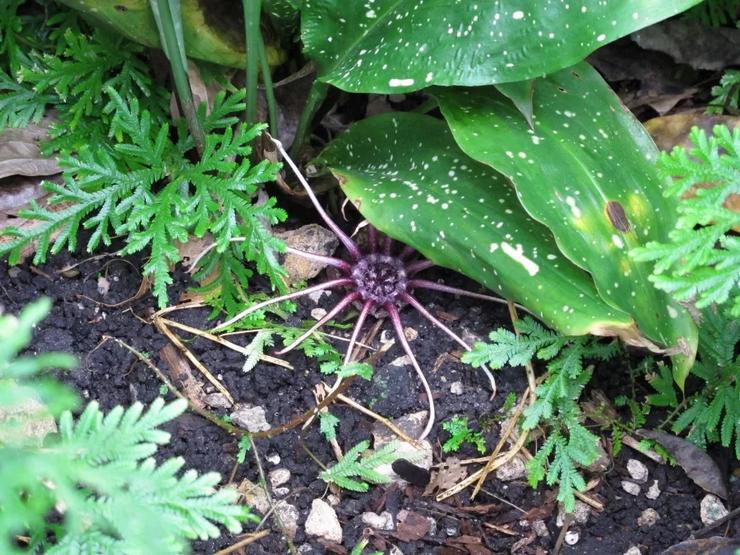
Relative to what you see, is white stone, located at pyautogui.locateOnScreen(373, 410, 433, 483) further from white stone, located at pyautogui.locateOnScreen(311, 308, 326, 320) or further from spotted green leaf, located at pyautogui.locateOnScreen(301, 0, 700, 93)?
spotted green leaf, located at pyautogui.locateOnScreen(301, 0, 700, 93)

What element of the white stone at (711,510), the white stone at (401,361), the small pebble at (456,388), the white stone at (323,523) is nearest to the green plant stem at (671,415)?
the white stone at (711,510)

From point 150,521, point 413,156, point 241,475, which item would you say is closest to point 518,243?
point 413,156

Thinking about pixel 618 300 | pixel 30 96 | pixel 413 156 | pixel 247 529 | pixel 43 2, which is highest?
pixel 43 2

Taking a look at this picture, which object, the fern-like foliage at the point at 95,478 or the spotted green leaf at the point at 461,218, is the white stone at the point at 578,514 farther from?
the fern-like foliage at the point at 95,478

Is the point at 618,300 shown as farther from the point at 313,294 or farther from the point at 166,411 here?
the point at 166,411

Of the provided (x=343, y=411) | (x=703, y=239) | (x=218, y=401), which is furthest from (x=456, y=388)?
(x=703, y=239)

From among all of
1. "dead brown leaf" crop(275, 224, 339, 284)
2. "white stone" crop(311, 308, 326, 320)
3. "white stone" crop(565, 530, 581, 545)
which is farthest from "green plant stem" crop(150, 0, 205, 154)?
"white stone" crop(565, 530, 581, 545)
